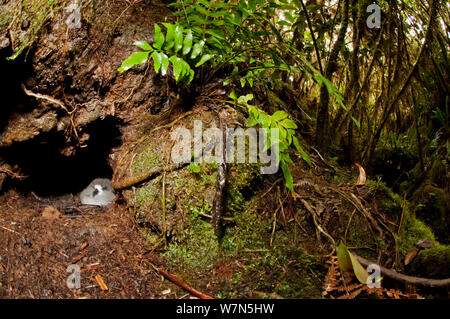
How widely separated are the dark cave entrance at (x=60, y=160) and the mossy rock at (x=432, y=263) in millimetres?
2763

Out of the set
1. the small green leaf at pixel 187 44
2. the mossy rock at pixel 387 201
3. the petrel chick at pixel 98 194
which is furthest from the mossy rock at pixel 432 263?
the petrel chick at pixel 98 194

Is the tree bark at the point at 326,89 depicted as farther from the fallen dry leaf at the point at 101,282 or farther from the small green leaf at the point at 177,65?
the fallen dry leaf at the point at 101,282

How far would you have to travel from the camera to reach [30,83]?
7.88 feet

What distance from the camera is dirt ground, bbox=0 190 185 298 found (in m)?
1.63

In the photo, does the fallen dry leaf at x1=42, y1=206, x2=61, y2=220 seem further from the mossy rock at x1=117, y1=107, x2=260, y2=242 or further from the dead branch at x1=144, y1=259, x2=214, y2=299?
the dead branch at x1=144, y1=259, x2=214, y2=299

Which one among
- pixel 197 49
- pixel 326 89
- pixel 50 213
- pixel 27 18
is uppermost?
pixel 27 18

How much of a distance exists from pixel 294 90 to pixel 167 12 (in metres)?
1.80

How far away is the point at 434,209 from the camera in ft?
9.21

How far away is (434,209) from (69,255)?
3508mm

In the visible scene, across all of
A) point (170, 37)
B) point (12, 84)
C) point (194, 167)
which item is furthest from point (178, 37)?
point (12, 84)

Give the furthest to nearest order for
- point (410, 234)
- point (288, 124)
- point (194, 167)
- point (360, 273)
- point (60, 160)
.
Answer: point (60, 160), point (410, 234), point (194, 167), point (288, 124), point (360, 273)

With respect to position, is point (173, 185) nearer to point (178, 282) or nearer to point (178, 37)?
point (178, 282)

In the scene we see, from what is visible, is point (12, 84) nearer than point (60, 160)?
Yes

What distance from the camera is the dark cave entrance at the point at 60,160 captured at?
2.53m
